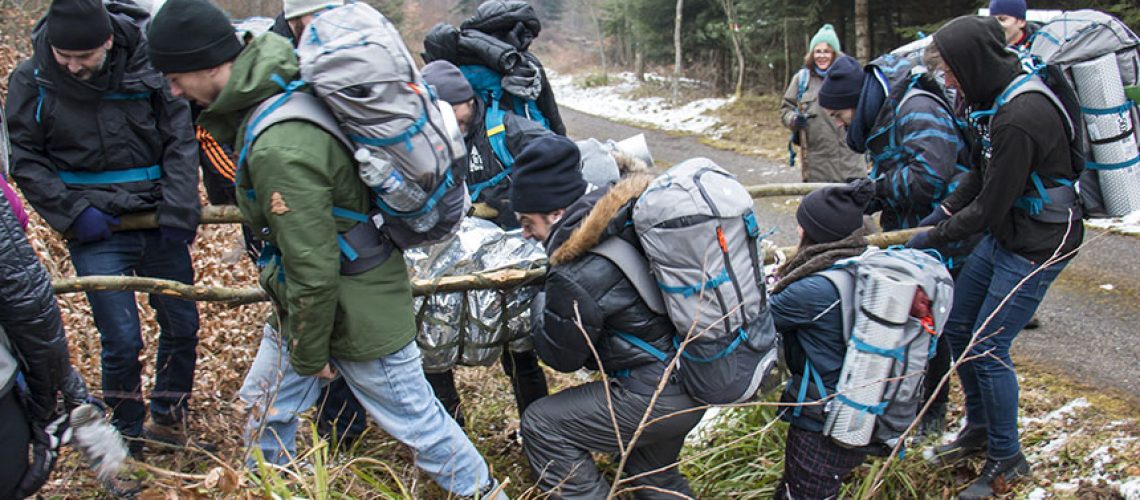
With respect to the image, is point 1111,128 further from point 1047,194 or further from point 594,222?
point 594,222

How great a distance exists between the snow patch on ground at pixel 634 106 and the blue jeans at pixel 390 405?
15246 mm

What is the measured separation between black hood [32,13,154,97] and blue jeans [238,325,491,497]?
152 centimetres

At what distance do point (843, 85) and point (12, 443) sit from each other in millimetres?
4485

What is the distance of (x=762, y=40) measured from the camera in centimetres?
2067

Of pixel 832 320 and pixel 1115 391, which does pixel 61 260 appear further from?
pixel 1115 391

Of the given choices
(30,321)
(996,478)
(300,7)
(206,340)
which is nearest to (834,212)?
(996,478)

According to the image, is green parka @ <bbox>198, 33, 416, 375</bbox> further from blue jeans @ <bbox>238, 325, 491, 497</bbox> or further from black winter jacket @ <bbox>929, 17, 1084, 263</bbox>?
black winter jacket @ <bbox>929, 17, 1084, 263</bbox>

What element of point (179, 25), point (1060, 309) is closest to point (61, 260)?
point (179, 25)

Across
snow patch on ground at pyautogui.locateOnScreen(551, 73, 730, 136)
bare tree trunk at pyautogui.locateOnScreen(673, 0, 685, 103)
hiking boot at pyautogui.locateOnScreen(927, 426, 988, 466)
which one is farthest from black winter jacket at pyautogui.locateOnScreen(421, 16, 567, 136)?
bare tree trunk at pyautogui.locateOnScreen(673, 0, 685, 103)

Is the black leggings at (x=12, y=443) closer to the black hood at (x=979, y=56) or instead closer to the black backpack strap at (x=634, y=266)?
the black backpack strap at (x=634, y=266)

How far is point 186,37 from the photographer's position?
109 inches

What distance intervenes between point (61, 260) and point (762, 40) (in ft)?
57.6

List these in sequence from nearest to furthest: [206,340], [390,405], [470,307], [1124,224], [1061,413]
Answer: [390,405] < [470,307] < [1061,413] < [206,340] < [1124,224]

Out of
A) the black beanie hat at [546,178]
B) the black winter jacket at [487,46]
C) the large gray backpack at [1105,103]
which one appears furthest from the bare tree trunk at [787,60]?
the black beanie hat at [546,178]
